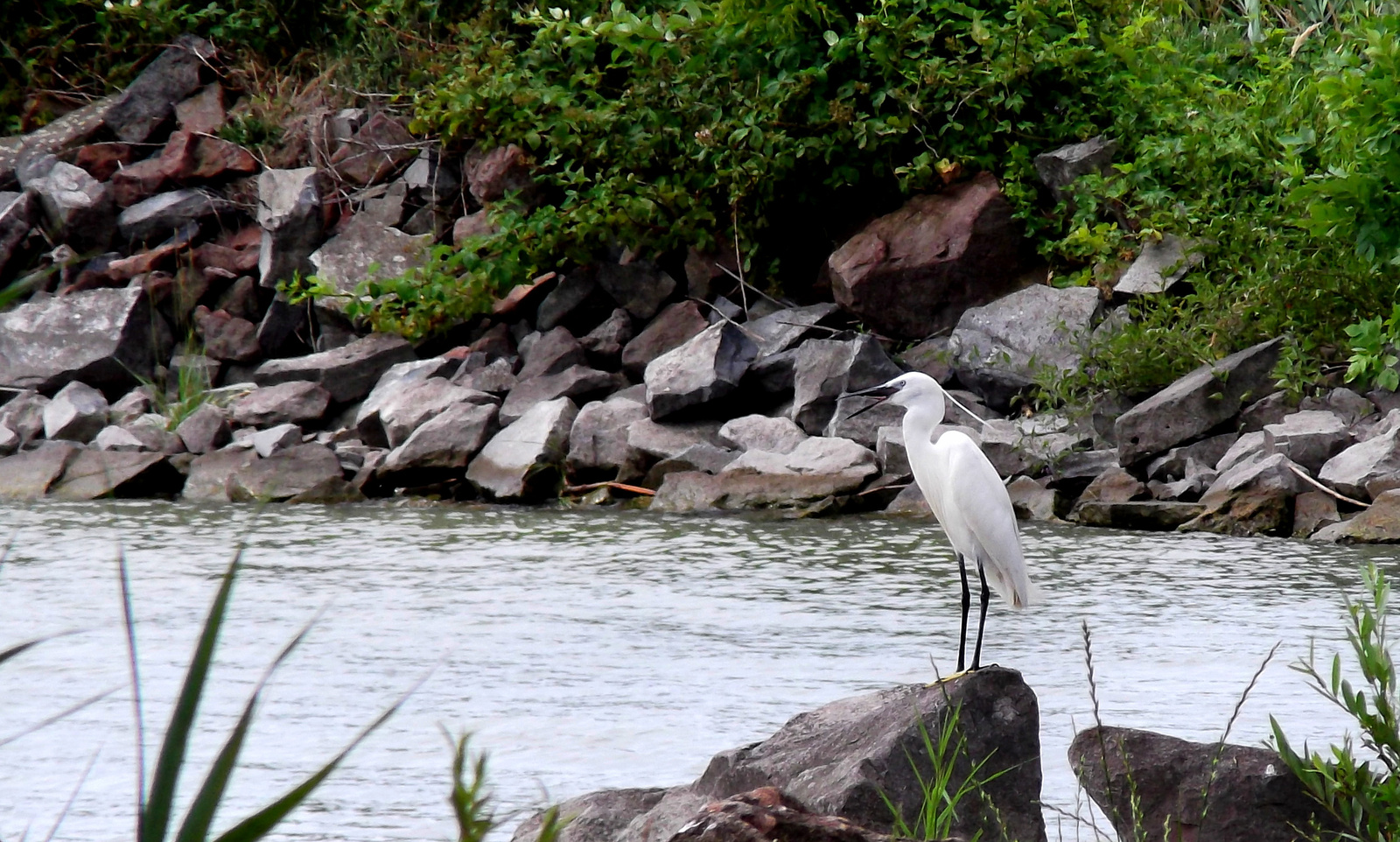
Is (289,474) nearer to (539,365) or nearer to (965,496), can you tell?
(539,365)

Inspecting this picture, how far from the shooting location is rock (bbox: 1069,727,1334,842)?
2.68 m

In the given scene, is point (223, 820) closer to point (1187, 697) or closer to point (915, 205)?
point (1187, 697)

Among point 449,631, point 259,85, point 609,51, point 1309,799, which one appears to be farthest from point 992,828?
point 259,85

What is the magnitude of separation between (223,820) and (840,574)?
3144 millimetres

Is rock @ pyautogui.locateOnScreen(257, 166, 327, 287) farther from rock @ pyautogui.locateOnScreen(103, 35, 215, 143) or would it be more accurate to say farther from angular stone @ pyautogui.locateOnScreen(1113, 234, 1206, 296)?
angular stone @ pyautogui.locateOnScreen(1113, 234, 1206, 296)

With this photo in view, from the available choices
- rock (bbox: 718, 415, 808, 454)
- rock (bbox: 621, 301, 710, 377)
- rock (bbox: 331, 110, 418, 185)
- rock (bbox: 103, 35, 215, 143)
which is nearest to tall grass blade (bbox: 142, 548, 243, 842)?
rock (bbox: 718, 415, 808, 454)

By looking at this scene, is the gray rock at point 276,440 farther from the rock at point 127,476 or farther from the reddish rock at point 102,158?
the reddish rock at point 102,158

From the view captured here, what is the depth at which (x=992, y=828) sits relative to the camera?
2.82m

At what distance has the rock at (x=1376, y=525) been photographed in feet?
20.4

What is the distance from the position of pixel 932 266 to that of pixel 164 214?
5.59m

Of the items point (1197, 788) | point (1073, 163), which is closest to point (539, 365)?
point (1073, 163)

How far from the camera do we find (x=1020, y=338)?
8328 millimetres

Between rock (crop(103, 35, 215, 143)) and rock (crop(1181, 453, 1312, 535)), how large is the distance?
8.61m

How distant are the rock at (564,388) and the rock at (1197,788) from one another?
20.3ft
